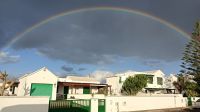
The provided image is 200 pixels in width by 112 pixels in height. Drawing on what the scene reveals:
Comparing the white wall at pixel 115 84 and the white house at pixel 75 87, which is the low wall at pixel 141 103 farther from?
the white wall at pixel 115 84

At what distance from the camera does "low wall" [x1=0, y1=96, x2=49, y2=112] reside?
1742cm

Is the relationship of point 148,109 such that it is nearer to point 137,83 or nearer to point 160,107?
point 160,107

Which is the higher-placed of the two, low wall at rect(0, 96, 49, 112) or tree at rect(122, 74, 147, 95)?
tree at rect(122, 74, 147, 95)

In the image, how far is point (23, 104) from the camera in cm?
1814

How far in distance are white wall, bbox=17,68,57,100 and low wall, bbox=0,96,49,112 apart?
1345 centimetres

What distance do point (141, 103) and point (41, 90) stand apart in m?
14.2

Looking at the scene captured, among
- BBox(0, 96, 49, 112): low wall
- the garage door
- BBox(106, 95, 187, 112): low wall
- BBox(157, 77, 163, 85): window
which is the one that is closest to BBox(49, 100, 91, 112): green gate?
BBox(0, 96, 49, 112): low wall

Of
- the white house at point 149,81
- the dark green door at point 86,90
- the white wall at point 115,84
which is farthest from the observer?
the white house at point 149,81

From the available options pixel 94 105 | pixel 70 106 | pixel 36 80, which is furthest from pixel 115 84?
pixel 70 106

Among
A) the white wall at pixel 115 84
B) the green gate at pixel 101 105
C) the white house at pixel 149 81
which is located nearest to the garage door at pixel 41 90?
the green gate at pixel 101 105

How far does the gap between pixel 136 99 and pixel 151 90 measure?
109ft

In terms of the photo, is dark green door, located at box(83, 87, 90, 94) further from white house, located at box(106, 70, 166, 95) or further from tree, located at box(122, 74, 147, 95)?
white house, located at box(106, 70, 166, 95)

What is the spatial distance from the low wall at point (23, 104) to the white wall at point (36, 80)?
44.1 feet

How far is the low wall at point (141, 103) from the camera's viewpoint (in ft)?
88.6
